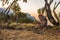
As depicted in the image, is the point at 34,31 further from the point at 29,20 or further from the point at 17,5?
the point at 29,20

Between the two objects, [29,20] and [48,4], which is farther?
[29,20]

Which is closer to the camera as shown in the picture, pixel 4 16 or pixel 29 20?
pixel 4 16

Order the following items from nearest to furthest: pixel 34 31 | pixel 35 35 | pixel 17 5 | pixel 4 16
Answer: pixel 35 35, pixel 34 31, pixel 4 16, pixel 17 5

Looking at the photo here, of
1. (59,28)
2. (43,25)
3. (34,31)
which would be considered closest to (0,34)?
(34,31)

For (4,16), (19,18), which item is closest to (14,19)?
(19,18)

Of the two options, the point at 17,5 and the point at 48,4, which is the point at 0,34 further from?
the point at 17,5

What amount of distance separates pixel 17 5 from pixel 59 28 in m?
3.04

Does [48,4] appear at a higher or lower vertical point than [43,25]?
higher

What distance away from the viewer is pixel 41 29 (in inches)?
366

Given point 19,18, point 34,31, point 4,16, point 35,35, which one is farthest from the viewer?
point 19,18

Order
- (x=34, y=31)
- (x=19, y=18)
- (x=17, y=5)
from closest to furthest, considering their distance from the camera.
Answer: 1. (x=34, y=31)
2. (x=17, y=5)
3. (x=19, y=18)

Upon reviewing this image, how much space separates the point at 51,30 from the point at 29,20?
3.94m

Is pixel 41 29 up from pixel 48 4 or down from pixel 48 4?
down

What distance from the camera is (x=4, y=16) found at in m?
10.9
